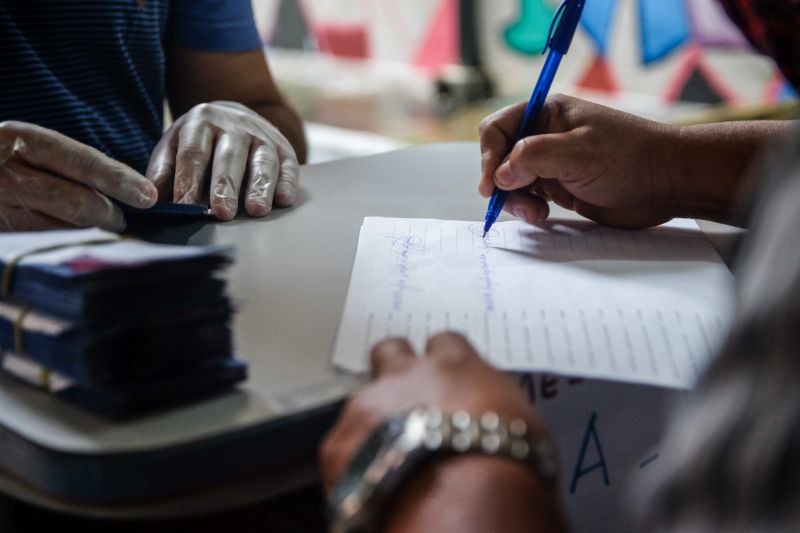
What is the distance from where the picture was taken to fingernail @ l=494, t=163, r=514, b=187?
0.80 m

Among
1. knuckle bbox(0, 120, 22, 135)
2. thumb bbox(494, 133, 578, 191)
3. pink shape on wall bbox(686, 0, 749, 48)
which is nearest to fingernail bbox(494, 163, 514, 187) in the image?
thumb bbox(494, 133, 578, 191)

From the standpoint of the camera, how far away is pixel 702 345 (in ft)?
1.84

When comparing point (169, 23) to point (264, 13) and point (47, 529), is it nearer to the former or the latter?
point (47, 529)

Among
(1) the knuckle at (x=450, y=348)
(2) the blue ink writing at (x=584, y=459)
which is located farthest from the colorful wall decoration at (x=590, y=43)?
(1) the knuckle at (x=450, y=348)

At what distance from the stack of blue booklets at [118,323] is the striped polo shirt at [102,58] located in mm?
655

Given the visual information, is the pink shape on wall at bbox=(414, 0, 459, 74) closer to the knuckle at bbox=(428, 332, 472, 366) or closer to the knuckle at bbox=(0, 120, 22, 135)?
the knuckle at bbox=(0, 120, 22, 135)

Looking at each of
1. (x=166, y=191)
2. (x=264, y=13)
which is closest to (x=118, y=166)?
(x=166, y=191)

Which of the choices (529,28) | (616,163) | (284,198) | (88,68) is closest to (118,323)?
(284,198)

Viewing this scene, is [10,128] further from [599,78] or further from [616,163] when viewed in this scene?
[599,78]

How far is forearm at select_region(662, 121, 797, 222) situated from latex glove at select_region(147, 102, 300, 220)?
379 millimetres

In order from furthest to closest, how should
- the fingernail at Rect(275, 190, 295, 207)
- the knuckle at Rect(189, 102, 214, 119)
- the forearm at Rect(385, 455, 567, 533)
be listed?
the knuckle at Rect(189, 102, 214, 119) < the fingernail at Rect(275, 190, 295, 207) < the forearm at Rect(385, 455, 567, 533)

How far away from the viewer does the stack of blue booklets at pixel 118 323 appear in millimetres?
463

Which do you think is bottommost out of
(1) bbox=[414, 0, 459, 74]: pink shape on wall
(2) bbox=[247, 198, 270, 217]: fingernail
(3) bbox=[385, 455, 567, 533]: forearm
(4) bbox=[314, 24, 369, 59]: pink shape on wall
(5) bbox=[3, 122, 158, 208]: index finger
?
(4) bbox=[314, 24, 369, 59]: pink shape on wall

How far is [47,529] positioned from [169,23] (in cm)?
75
